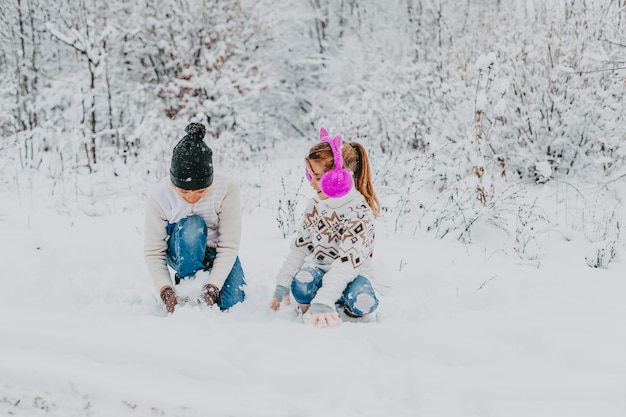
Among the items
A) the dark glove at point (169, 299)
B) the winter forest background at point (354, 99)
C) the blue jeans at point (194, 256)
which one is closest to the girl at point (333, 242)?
the blue jeans at point (194, 256)

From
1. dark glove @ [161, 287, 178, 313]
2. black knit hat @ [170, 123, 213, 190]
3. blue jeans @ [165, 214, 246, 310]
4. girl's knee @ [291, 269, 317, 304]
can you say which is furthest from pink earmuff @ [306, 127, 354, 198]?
dark glove @ [161, 287, 178, 313]

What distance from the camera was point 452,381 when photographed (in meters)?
1.78

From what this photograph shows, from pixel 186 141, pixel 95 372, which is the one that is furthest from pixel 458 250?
pixel 95 372

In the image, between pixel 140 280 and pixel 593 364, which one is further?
pixel 140 280

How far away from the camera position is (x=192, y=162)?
7.32 ft

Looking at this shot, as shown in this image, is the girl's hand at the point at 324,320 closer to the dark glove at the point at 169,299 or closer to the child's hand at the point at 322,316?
the child's hand at the point at 322,316

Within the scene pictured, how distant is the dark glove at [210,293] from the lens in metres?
2.34

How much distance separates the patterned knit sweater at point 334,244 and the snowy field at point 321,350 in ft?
0.66

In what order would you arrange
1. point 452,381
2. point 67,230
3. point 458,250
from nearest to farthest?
point 452,381 < point 458,250 < point 67,230

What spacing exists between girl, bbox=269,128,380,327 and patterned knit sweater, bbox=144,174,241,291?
31 centimetres

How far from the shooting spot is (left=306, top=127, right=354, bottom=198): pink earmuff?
2.25 m

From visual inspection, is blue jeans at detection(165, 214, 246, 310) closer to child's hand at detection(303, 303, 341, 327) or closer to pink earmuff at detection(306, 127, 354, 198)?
child's hand at detection(303, 303, 341, 327)

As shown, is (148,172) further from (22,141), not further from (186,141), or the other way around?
(186,141)

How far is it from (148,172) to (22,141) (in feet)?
7.88
